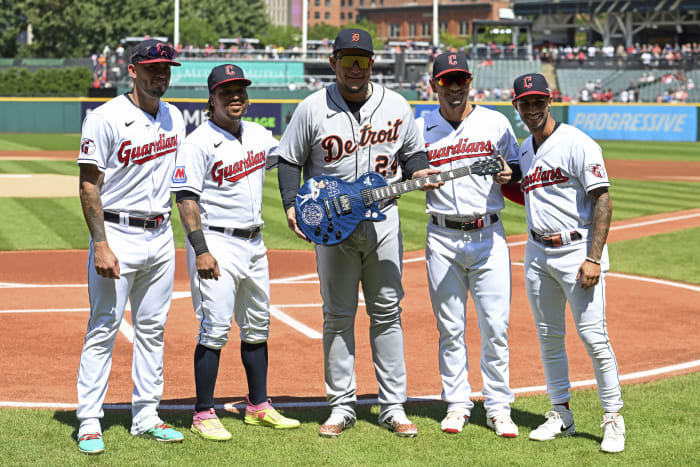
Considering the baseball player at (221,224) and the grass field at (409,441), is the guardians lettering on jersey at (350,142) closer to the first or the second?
the baseball player at (221,224)

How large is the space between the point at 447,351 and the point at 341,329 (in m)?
0.70

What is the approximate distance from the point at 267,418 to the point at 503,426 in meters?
1.49

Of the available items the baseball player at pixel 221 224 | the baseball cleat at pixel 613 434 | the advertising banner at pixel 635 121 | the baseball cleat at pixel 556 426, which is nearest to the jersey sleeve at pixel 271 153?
the baseball player at pixel 221 224

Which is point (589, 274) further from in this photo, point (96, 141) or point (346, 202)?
point (96, 141)

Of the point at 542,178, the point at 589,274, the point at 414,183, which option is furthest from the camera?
the point at 542,178

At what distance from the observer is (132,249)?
517 centimetres

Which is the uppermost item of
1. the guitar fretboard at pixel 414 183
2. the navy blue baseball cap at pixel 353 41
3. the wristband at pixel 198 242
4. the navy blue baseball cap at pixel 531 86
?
the navy blue baseball cap at pixel 353 41

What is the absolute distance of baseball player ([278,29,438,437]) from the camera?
541 cm

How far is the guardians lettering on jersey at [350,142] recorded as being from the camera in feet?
17.8

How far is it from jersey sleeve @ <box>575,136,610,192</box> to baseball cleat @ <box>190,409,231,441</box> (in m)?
2.67

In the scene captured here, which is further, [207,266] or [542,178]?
[542,178]

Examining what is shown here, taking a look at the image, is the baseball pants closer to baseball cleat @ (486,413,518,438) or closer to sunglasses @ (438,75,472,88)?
baseball cleat @ (486,413,518,438)

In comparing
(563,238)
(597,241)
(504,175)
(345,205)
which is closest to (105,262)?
(345,205)

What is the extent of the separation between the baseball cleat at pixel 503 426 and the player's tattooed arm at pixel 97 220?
2502 mm
